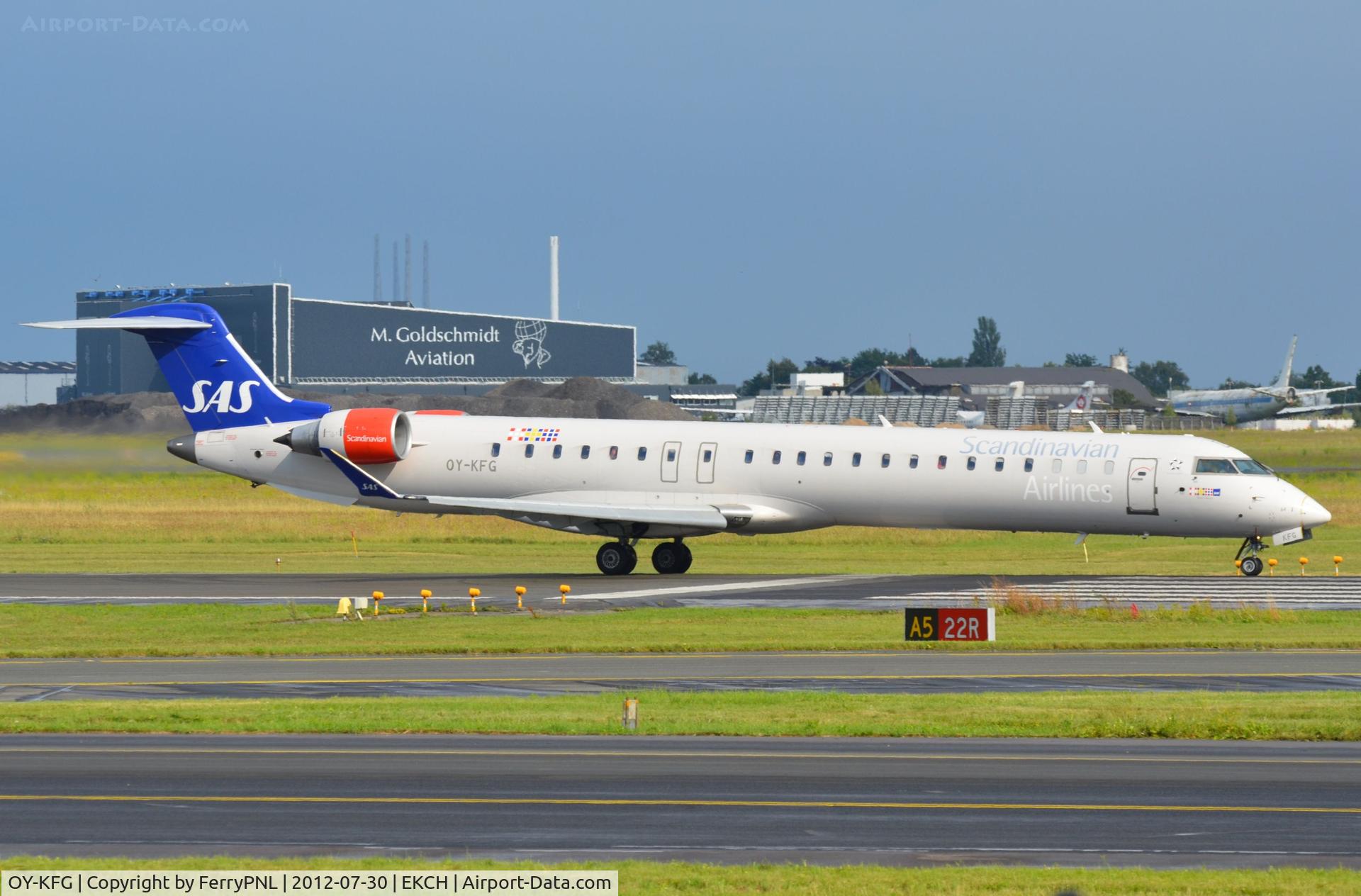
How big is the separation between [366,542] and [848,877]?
4001 centimetres

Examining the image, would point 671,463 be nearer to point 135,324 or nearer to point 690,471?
point 690,471

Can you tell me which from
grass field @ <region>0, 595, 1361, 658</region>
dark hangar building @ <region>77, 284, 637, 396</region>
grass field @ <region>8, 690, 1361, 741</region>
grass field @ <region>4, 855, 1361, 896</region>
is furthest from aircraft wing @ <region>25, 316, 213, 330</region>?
dark hangar building @ <region>77, 284, 637, 396</region>

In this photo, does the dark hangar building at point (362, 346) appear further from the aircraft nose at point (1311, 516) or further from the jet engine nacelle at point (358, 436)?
the aircraft nose at point (1311, 516)

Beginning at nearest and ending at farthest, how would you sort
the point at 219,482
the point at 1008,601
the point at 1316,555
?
the point at 1008,601, the point at 1316,555, the point at 219,482

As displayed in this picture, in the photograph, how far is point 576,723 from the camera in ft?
54.7

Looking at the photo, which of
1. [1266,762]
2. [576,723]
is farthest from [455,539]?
[1266,762]

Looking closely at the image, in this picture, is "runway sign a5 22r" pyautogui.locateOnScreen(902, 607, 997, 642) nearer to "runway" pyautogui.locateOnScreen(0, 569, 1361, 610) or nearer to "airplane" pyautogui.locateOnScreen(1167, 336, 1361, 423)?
"runway" pyautogui.locateOnScreen(0, 569, 1361, 610)

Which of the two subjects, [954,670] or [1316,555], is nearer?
[954,670]

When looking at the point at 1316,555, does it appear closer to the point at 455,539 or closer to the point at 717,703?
the point at 455,539

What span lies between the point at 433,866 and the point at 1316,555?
3575 cm

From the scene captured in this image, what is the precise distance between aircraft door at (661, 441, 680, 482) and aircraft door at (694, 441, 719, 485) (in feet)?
1.56

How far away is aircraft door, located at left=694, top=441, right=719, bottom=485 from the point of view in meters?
35.8

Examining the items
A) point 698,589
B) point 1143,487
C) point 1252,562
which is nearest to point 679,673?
point 698,589

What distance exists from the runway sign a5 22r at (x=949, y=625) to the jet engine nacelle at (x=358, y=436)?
16420mm
